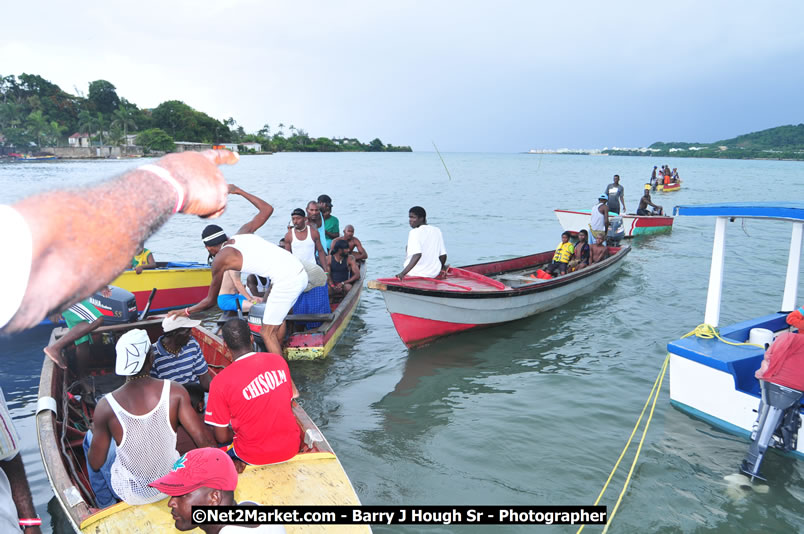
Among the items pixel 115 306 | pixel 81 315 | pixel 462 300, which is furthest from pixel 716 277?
pixel 81 315

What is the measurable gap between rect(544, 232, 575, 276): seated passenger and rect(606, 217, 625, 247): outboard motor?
14.6 ft

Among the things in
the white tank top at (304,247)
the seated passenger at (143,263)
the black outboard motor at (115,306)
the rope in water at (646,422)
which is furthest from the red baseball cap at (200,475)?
the seated passenger at (143,263)

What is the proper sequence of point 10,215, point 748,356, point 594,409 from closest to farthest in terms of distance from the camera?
point 10,215
point 748,356
point 594,409

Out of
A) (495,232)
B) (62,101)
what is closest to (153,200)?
(495,232)

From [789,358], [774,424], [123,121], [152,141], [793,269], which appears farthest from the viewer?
[152,141]

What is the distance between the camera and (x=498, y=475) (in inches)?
215

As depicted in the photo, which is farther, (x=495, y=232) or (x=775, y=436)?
(x=495, y=232)

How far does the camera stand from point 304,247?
8922 mm

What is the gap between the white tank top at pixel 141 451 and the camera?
11.0 ft

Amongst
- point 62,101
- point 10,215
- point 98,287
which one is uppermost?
point 62,101

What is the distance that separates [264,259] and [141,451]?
2.82 m

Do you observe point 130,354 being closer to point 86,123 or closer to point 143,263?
point 143,263

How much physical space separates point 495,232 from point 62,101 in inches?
3775

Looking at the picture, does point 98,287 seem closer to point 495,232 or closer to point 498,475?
point 498,475
